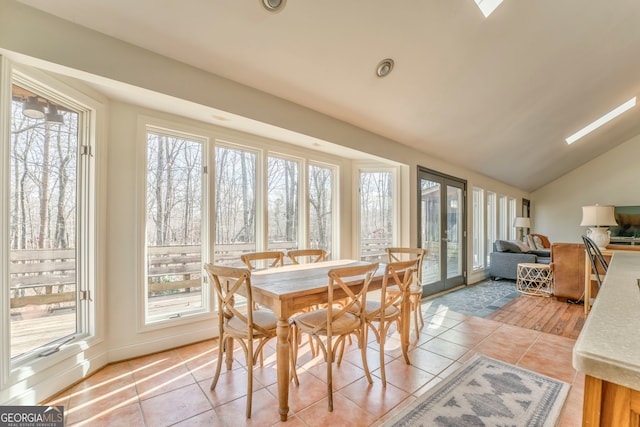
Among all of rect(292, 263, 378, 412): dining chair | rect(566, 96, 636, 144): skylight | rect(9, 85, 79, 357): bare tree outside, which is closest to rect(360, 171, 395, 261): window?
rect(292, 263, 378, 412): dining chair

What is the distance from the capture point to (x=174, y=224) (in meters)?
2.69

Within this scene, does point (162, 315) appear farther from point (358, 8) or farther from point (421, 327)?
point (358, 8)

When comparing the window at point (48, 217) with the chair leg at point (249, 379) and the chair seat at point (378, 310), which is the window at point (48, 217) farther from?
the chair seat at point (378, 310)

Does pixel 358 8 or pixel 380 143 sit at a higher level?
pixel 358 8

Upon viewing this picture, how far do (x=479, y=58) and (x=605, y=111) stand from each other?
3.99 meters

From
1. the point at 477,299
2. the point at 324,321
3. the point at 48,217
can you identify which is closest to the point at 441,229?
the point at 477,299

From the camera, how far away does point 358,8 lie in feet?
6.18

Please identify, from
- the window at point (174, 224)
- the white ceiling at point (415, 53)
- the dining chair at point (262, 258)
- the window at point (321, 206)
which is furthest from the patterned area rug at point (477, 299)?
the window at point (174, 224)

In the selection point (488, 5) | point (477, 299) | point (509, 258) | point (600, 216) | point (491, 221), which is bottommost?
point (477, 299)

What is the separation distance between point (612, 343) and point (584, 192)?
10.1 m

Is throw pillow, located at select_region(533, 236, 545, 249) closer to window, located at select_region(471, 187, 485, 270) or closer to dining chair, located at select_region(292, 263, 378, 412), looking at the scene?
window, located at select_region(471, 187, 485, 270)

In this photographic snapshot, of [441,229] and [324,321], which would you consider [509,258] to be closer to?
[441,229]

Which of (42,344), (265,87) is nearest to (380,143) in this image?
(265,87)

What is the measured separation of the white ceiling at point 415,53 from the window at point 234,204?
37.1 inches
